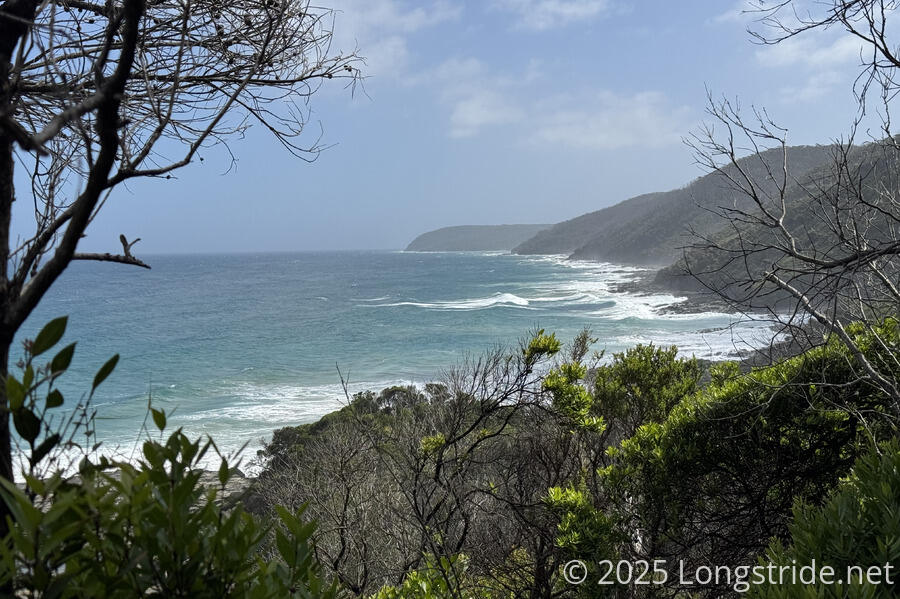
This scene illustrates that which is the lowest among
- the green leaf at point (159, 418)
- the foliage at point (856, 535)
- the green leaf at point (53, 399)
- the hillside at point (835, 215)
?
the foliage at point (856, 535)

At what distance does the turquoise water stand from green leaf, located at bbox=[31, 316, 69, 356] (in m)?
8.25

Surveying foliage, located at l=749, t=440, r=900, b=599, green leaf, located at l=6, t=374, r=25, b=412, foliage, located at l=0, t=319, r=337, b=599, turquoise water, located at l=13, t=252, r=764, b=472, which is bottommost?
turquoise water, located at l=13, t=252, r=764, b=472

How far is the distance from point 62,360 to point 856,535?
2.59 meters

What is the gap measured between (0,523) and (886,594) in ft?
8.25

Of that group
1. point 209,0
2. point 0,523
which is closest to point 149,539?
point 0,523

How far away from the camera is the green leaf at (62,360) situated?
41.1 inches

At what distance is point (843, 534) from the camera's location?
6.84ft

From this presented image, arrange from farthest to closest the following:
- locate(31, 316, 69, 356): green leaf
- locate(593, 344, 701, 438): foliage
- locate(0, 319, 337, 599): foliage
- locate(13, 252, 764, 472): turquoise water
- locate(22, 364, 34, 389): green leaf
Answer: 1. locate(13, 252, 764, 472): turquoise water
2. locate(593, 344, 701, 438): foliage
3. locate(31, 316, 69, 356): green leaf
4. locate(22, 364, 34, 389): green leaf
5. locate(0, 319, 337, 599): foliage

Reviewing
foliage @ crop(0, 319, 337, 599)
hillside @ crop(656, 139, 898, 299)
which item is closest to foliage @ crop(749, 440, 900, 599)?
hillside @ crop(656, 139, 898, 299)

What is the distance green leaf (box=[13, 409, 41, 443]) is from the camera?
0.96 m

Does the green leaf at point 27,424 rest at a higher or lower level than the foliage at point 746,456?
higher

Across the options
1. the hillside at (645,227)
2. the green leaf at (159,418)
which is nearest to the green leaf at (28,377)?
the green leaf at (159,418)

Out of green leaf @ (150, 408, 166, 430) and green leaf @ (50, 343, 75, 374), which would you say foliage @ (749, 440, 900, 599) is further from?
green leaf @ (50, 343, 75, 374)

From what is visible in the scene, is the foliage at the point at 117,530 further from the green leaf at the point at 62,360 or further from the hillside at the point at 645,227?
the hillside at the point at 645,227
